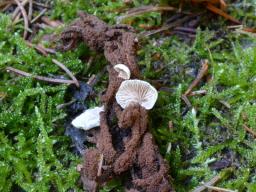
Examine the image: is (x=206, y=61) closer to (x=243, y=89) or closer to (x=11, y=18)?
(x=243, y=89)

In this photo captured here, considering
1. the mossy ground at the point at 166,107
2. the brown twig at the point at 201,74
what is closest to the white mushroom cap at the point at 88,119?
the mossy ground at the point at 166,107

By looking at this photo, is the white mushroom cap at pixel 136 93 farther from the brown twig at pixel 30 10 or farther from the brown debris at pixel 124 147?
the brown twig at pixel 30 10

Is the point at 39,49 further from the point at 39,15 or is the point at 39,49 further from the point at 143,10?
the point at 143,10

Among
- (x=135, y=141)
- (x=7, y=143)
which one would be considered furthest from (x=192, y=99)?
(x=7, y=143)

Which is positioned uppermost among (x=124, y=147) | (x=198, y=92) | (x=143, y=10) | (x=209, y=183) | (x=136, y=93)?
(x=143, y=10)

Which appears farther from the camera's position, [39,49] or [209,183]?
[39,49]

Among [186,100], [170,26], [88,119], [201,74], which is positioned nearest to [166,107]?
[186,100]

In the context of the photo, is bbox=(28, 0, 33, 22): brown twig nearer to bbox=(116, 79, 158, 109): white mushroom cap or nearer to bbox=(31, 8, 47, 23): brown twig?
bbox=(31, 8, 47, 23): brown twig
